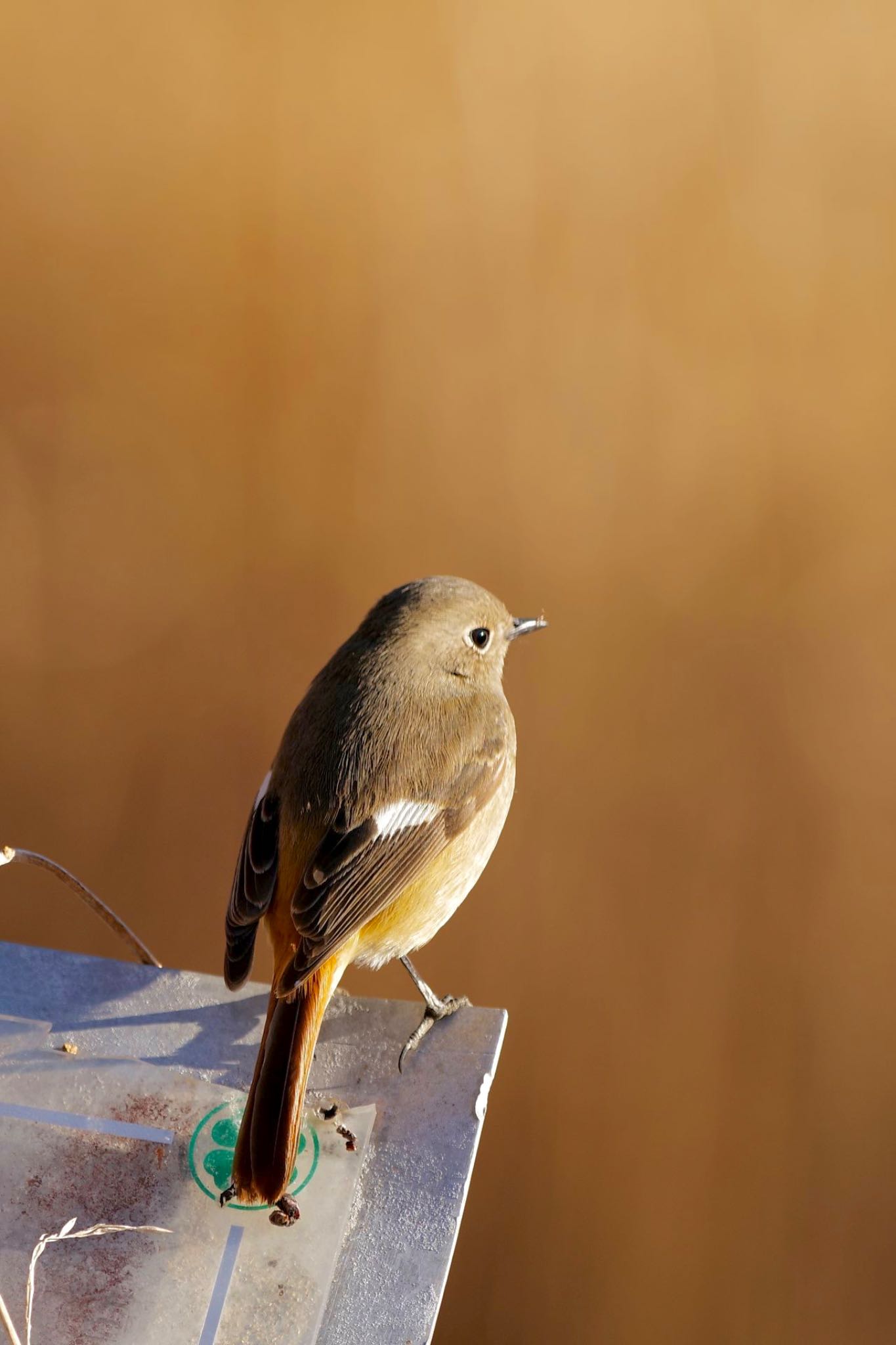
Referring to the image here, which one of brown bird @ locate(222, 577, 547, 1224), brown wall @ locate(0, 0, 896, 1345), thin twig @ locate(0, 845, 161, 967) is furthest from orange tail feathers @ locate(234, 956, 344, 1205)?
brown wall @ locate(0, 0, 896, 1345)

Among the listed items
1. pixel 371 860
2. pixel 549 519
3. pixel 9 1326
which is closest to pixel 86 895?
pixel 371 860

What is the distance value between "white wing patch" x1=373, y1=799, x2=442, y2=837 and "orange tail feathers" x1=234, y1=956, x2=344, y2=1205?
309mm

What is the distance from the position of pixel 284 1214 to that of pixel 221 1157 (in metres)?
0.12

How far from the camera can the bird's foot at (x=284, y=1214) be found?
148cm

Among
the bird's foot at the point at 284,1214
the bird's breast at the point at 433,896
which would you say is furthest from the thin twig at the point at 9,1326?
the bird's breast at the point at 433,896

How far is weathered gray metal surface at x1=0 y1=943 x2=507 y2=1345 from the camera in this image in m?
1.42

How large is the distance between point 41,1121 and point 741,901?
230 centimetres

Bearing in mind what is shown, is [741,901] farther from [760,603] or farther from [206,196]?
[206,196]

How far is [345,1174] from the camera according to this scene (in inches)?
61.2

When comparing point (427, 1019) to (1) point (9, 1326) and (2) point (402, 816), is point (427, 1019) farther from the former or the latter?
(1) point (9, 1326)

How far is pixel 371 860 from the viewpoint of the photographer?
193 centimetres

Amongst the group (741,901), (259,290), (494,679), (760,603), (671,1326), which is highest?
(259,290)

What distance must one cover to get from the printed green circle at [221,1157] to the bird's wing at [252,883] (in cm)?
25

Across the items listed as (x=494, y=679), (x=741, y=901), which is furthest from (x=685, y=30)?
(x=741, y=901)
